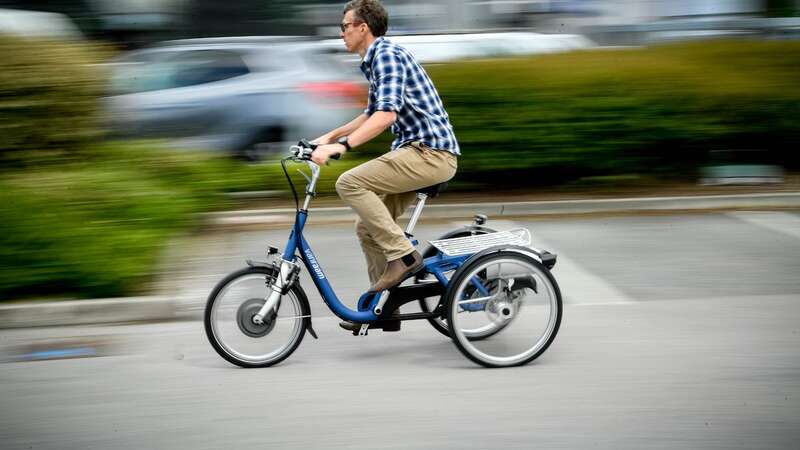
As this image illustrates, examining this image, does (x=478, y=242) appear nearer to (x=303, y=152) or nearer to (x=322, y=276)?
(x=322, y=276)

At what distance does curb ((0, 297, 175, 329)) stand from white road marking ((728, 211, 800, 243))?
5.31 m

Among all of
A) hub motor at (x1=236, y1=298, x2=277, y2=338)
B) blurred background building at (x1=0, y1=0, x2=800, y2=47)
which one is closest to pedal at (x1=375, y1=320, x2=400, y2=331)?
hub motor at (x1=236, y1=298, x2=277, y2=338)

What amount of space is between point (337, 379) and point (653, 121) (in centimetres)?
533

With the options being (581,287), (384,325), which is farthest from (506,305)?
(581,287)

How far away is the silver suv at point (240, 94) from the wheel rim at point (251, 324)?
4.95m

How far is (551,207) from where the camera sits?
30.3 ft

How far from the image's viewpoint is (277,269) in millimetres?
5395

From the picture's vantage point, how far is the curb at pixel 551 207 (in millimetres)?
9094

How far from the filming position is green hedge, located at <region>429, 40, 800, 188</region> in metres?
9.33

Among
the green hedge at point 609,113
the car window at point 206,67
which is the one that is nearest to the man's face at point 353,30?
the green hedge at point 609,113

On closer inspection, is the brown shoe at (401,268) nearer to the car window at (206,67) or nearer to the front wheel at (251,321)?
the front wheel at (251,321)

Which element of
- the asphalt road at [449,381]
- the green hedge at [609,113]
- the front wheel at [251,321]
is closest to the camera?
the asphalt road at [449,381]

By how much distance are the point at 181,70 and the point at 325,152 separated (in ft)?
22.6

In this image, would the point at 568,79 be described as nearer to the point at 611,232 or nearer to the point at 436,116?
the point at 611,232
